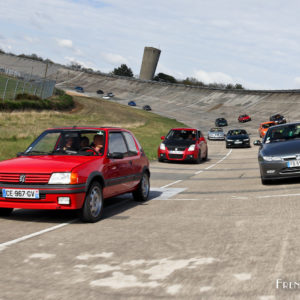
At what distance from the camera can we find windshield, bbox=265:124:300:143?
13086 millimetres

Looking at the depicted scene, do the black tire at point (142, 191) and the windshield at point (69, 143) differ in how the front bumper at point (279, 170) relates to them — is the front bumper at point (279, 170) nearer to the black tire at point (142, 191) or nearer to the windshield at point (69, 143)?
the black tire at point (142, 191)

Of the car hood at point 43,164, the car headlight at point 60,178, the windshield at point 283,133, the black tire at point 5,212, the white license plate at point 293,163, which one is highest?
the windshield at point 283,133

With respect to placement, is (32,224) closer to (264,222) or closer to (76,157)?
Result: (76,157)

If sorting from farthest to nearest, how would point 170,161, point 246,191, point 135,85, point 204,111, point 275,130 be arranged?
point 135,85 < point 204,111 < point 170,161 < point 275,130 < point 246,191

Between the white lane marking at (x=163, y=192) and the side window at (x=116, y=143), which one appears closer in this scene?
the side window at (x=116, y=143)

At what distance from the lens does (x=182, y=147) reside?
22.8m

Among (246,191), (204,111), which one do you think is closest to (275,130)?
(246,191)

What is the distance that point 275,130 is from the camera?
1348 centimetres

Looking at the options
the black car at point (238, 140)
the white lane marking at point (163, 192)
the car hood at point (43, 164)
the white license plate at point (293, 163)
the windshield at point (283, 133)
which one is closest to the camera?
the car hood at point (43, 164)

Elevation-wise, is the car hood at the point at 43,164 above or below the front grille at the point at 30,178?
above

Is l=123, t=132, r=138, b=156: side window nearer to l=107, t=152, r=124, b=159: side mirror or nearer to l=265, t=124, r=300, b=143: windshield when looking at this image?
l=107, t=152, r=124, b=159: side mirror

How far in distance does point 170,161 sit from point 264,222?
16870 mm

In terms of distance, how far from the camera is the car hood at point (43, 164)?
25.0 feet

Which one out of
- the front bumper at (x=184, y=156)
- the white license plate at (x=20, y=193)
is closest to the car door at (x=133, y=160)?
the white license plate at (x=20, y=193)
